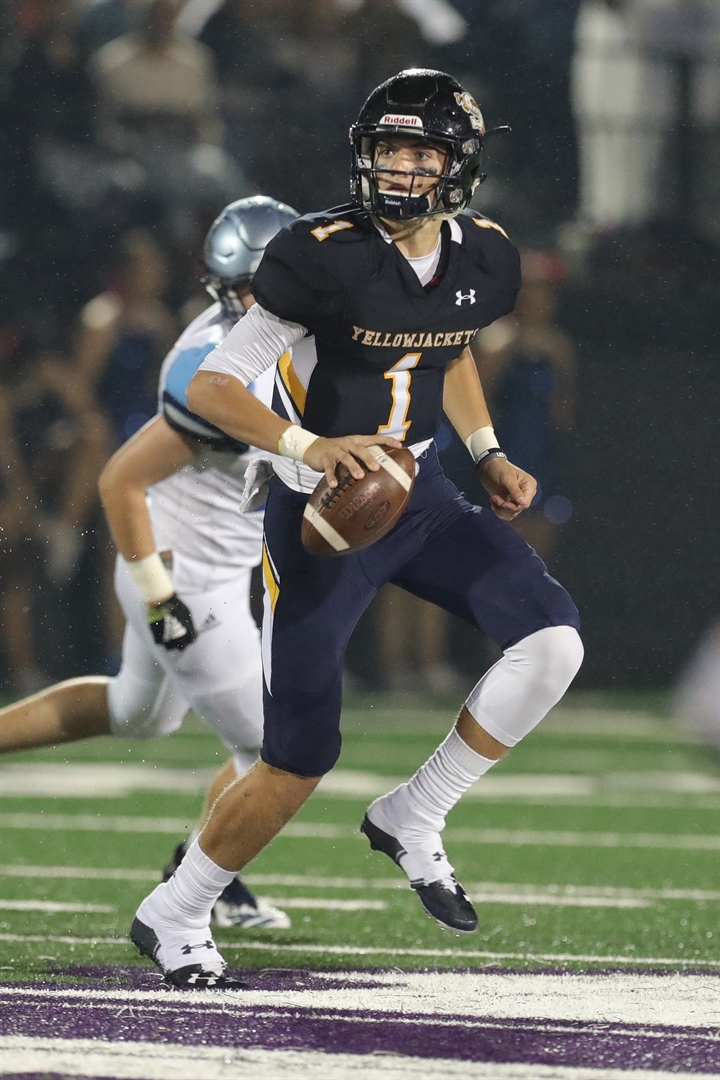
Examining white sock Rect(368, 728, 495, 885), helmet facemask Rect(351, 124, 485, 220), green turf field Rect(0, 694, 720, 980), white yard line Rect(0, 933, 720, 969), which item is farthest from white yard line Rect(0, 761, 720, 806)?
helmet facemask Rect(351, 124, 485, 220)

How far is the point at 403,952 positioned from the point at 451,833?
169cm

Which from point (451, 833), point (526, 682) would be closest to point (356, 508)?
point (526, 682)

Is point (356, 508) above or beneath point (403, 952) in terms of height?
above

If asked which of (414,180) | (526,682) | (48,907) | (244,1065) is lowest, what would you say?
(48,907)

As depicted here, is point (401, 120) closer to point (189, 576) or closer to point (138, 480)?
point (138, 480)

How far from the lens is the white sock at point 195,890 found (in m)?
3.25

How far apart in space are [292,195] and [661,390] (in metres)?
2.08

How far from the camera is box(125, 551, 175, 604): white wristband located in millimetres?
3867

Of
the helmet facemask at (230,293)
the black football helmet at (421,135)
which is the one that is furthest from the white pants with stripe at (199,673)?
the black football helmet at (421,135)

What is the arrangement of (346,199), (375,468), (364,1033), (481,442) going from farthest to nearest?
(346,199) → (481,442) → (375,468) → (364,1033)

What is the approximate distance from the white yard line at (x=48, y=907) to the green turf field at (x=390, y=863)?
0.01 m

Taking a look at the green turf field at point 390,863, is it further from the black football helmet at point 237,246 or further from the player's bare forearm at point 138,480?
the black football helmet at point 237,246

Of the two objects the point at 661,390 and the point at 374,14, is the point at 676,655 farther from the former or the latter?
the point at 374,14

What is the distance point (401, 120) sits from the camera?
3.10 metres
